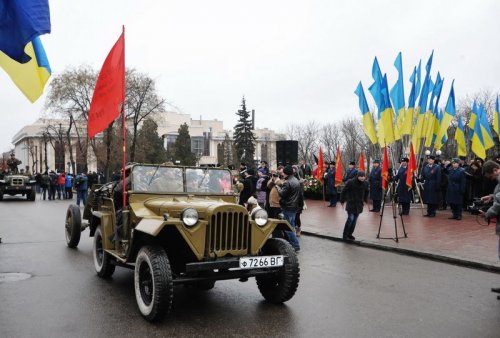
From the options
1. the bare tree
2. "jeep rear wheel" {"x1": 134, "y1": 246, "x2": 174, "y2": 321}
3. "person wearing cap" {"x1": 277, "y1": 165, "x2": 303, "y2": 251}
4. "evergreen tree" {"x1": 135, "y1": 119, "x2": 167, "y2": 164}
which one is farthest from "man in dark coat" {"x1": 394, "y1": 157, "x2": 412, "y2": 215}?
"evergreen tree" {"x1": 135, "y1": 119, "x2": 167, "y2": 164}

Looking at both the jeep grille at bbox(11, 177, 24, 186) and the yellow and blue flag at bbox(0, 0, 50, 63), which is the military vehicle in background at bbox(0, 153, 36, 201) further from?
the yellow and blue flag at bbox(0, 0, 50, 63)

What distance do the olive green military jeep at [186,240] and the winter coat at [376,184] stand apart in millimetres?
11543

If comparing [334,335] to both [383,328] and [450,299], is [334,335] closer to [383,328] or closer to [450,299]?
[383,328]

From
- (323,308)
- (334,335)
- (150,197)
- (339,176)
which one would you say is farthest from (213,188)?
(339,176)

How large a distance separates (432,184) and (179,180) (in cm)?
1108

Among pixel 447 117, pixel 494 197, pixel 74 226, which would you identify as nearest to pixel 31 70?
pixel 74 226

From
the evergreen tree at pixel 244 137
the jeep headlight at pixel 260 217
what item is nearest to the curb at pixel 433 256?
the jeep headlight at pixel 260 217

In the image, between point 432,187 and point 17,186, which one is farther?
point 17,186

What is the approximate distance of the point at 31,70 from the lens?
323 inches

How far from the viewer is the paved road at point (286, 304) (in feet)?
16.8

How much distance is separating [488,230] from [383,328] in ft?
28.4

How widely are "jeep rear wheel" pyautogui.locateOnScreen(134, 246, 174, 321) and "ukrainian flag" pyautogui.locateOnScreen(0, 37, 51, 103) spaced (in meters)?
4.10

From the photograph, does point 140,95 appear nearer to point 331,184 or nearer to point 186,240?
point 331,184

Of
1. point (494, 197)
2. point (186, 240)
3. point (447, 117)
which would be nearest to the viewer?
point (186, 240)
